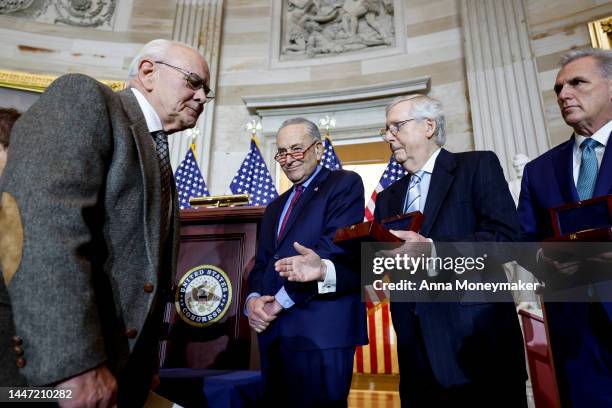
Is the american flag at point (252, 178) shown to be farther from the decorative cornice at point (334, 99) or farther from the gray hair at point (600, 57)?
the gray hair at point (600, 57)

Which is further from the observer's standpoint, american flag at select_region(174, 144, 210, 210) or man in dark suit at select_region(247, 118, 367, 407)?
american flag at select_region(174, 144, 210, 210)

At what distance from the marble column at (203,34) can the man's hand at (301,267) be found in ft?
15.4

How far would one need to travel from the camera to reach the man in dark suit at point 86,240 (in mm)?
864

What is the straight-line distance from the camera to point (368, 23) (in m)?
6.80

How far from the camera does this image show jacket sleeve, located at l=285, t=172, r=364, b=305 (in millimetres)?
1803

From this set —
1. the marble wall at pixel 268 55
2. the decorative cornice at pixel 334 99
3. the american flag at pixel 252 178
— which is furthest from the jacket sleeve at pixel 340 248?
the decorative cornice at pixel 334 99

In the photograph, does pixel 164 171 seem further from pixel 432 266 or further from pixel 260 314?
pixel 432 266

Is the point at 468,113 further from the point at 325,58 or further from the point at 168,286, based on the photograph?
the point at 168,286

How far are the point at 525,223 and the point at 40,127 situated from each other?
184 centimetres

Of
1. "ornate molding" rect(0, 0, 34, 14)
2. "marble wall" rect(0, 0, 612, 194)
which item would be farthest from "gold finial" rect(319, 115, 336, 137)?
"ornate molding" rect(0, 0, 34, 14)

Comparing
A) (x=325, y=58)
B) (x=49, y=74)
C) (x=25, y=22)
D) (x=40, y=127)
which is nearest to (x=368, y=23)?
(x=325, y=58)

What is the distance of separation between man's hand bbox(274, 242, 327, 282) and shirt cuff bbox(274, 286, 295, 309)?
0.15 meters

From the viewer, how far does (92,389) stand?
880mm

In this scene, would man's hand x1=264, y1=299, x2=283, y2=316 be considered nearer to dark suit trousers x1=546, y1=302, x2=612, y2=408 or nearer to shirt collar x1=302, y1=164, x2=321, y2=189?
shirt collar x1=302, y1=164, x2=321, y2=189
